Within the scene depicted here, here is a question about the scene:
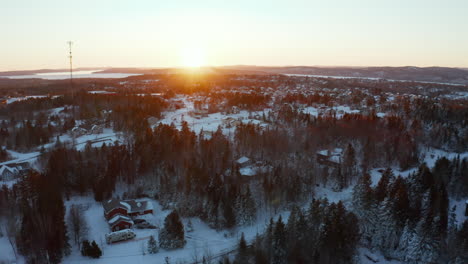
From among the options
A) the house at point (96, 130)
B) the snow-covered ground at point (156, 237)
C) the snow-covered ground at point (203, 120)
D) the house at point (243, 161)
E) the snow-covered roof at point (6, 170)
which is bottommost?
the snow-covered ground at point (156, 237)

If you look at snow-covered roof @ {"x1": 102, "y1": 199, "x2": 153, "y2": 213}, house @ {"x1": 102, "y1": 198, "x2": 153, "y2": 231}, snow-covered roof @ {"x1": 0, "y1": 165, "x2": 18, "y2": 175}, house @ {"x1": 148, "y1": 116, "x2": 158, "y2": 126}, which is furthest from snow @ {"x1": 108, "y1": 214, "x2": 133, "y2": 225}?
house @ {"x1": 148, "y1": 116, "x2": 158, "y2": 126}

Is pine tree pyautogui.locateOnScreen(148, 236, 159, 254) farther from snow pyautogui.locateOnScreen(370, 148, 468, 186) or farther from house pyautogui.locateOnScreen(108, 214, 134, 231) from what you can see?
snow pyautogui.locateOnScreen(370, 148, 468, 186)

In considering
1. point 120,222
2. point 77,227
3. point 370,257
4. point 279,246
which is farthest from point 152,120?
point 370,257

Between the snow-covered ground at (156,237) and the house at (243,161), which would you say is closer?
the snow-covered ground at (156,237)

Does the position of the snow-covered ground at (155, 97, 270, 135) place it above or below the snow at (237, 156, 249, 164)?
above

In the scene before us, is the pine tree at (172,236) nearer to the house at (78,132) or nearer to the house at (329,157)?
the house at (329,157)

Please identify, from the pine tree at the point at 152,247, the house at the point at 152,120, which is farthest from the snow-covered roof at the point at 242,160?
the house at the point at 152,120
